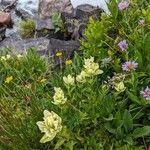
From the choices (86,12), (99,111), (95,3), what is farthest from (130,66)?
(95,3)

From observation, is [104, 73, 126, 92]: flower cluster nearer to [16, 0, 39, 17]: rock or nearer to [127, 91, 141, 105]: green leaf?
[127, 91, 141, 105]: green leaf

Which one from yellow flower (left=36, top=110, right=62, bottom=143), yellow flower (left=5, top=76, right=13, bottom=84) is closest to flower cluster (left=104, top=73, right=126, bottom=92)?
yellow flower (left=36, top=110, right=62, bottom=143)

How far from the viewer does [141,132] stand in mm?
3500

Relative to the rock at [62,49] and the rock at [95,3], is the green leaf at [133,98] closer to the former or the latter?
the rock at [62,49]

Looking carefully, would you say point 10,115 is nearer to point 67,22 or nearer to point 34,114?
point 34,114

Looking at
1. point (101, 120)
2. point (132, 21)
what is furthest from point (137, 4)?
point (101, 120)

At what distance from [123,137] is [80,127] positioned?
35 centimetres

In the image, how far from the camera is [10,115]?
375cm

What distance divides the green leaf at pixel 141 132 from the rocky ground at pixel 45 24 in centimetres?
219

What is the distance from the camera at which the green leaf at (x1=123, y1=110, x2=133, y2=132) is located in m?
3.46

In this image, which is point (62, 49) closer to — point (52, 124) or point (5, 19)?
point (52, 124)

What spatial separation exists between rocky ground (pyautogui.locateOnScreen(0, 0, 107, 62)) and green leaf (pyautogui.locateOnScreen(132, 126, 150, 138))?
2192 mm

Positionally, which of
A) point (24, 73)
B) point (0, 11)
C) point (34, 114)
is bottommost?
point (0, 11)

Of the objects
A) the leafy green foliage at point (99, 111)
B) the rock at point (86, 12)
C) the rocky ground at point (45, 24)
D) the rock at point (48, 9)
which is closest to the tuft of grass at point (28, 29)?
the rocky ground at point (45, 24)
